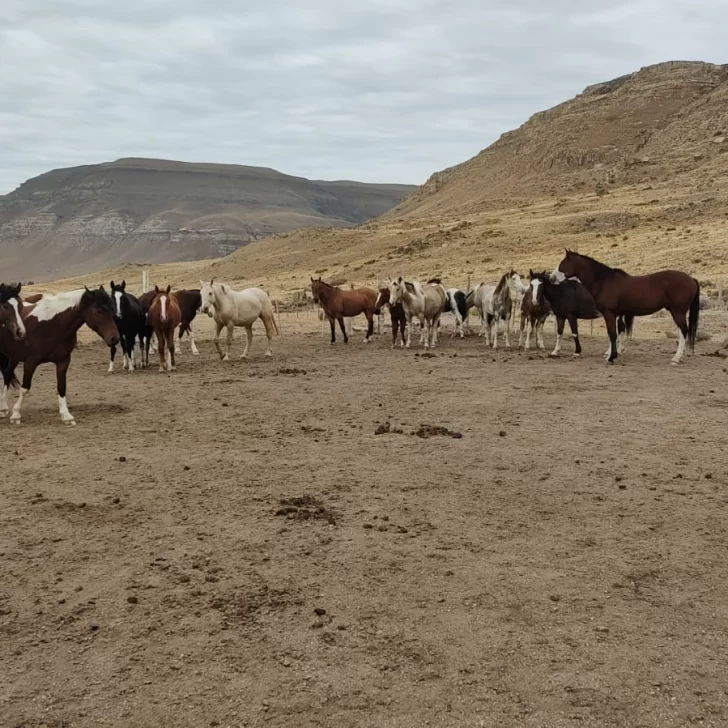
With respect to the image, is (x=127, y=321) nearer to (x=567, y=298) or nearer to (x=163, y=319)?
(x=163, y=319)

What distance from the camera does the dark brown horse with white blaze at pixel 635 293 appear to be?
49.4 ft

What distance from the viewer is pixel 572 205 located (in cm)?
6053

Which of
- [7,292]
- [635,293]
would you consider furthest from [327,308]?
[7,292]

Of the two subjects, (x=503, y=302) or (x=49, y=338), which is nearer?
(x=49, y=338)

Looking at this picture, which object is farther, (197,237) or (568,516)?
(197,237)

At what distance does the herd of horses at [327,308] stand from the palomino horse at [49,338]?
0.05 ft

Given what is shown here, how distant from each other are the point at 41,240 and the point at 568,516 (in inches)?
8337

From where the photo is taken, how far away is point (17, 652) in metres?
3.92

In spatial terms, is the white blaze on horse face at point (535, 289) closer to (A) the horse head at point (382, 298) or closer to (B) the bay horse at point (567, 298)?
(B) the bay horse at point (567, 298)

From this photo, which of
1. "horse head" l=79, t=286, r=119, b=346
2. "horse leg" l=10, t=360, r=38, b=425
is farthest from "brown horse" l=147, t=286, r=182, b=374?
"horse leg" l=10, t=360, r=38, b=425

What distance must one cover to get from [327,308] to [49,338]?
35.2 ft

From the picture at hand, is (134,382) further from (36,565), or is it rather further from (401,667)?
(401,667)

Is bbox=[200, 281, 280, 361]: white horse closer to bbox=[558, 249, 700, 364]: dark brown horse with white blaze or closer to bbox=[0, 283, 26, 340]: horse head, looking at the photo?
bbox=[0, 283, 26, 340]: horse head

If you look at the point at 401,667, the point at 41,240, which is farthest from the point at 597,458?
the point at 41,240
